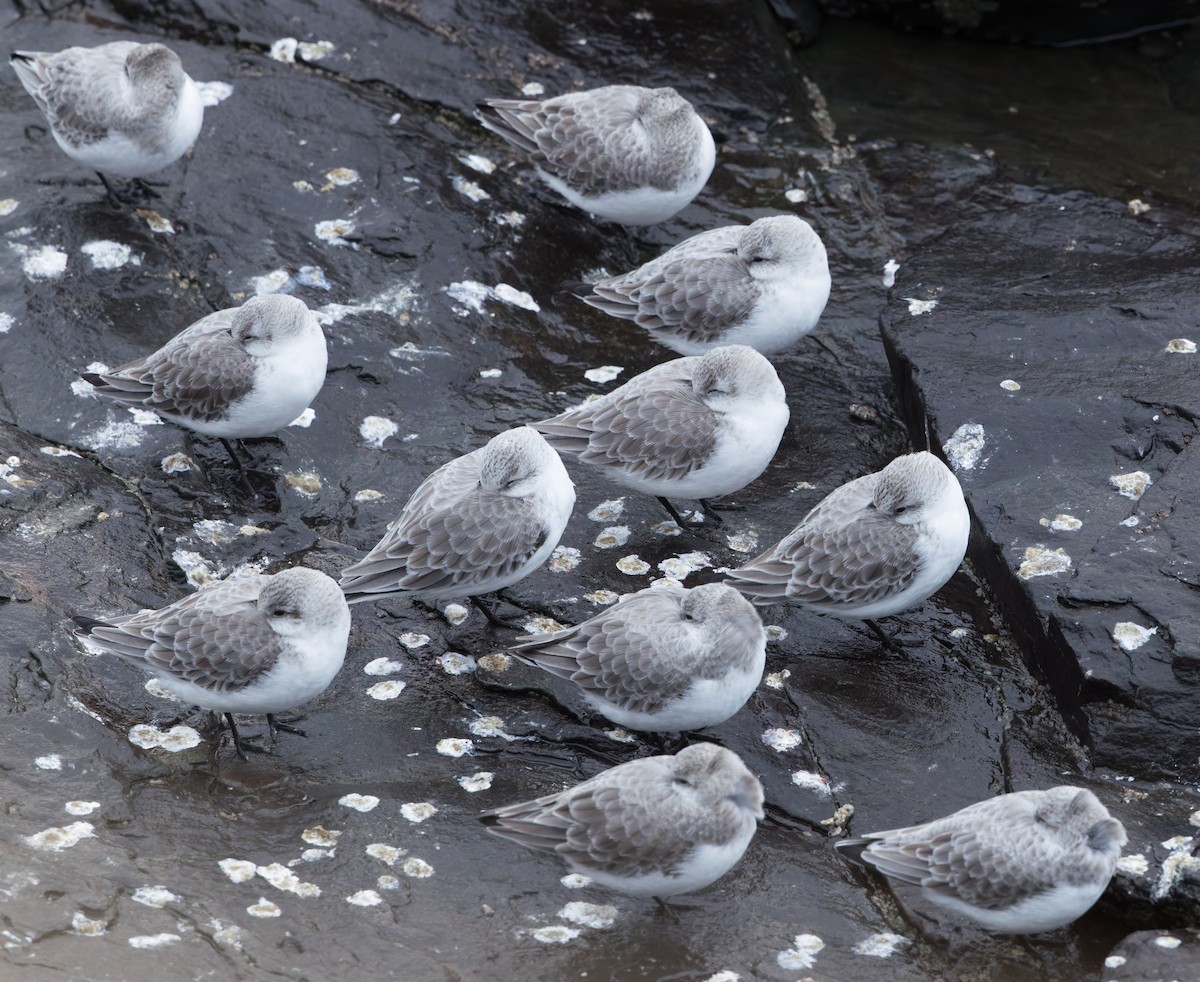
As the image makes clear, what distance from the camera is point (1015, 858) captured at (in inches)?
225

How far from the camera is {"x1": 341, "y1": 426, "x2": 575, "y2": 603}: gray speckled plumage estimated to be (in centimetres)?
723

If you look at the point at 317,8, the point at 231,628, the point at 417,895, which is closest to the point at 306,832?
the point at 417,895

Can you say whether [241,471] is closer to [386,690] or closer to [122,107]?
[386,690]

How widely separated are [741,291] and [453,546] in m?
2.75

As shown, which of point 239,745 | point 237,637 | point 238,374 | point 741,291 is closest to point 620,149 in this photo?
point 741,291

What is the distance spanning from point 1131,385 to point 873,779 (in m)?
3.10

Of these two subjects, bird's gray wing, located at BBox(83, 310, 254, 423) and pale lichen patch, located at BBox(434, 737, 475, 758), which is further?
bird's gray wing, located at BBox(83, 310, 254, 423)

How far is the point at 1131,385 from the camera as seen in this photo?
26.8 ft

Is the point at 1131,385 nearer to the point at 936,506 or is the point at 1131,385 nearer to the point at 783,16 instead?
Answer: the point at 936,506

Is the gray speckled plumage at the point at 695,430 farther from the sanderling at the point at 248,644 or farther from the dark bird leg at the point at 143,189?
the dark bird leg at the point at 143,189

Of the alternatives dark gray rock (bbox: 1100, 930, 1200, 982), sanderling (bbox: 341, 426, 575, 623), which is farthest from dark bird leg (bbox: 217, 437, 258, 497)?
dark gray rock (bbox: 1100, 930, 1200, 982)

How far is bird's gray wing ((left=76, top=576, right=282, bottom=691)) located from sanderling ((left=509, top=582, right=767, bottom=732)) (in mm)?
1393

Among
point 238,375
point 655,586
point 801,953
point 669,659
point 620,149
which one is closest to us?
point 801,953

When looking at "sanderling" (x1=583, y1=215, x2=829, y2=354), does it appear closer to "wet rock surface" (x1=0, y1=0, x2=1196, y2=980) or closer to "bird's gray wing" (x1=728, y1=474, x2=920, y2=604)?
"wet rock surface" (x1=0, y1=0, x2=1196, y2=980)
